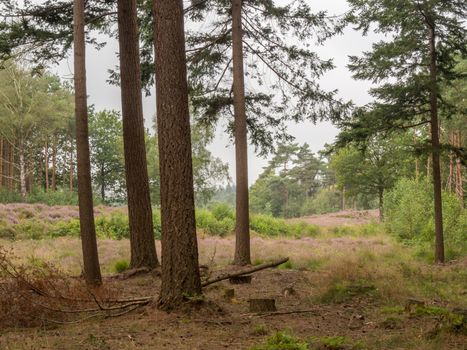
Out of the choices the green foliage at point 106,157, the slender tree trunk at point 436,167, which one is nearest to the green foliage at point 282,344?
the slender tree trunk at point 436,167

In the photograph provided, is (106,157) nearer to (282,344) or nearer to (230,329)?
(230,329)

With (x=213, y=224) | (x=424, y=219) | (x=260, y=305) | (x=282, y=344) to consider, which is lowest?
(x=213, y=224)

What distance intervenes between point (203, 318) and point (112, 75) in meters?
9.06

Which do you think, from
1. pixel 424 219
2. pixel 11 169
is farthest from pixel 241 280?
pixel 11 169

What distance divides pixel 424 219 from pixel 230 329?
18756mm

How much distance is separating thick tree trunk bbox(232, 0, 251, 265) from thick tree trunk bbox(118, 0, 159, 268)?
3.06m

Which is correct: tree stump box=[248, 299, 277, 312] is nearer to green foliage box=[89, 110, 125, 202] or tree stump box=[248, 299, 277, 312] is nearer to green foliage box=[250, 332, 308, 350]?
green foliage box=[250, 332, 308, 350]

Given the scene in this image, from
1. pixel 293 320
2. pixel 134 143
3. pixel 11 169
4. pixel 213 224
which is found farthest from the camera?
pixel 11 169

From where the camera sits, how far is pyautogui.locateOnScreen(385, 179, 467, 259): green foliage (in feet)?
63.5

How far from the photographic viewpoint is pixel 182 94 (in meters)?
6.79

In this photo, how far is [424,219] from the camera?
22.2m

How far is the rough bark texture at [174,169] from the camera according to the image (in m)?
6.62

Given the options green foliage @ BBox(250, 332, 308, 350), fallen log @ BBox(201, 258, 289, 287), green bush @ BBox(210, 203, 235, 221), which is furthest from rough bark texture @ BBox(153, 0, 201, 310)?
green bush @ BBox(210, 203, 235, 221)

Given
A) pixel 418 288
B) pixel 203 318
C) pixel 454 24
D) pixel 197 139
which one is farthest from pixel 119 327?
pixel 197 139
